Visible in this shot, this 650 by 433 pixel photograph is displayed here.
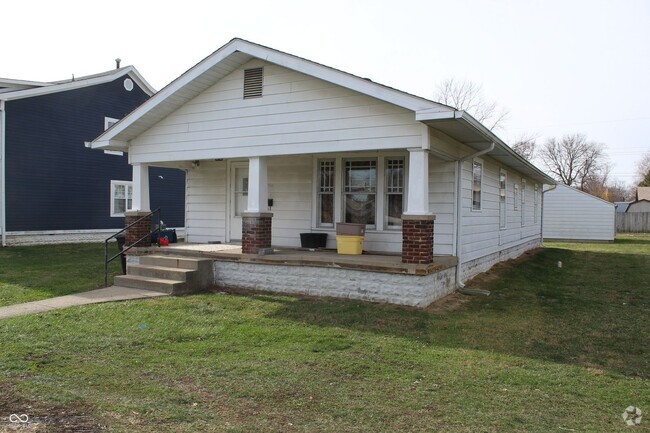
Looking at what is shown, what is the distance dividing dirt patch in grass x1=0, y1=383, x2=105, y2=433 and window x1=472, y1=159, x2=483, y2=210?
879 centimetres

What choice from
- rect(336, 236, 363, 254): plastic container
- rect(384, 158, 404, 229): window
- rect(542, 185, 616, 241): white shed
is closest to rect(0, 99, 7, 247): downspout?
rect(336, 236, 363, 254): plastic container

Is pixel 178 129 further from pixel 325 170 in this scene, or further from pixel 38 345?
pixel 38 345

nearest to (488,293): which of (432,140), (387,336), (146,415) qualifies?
(432,140)

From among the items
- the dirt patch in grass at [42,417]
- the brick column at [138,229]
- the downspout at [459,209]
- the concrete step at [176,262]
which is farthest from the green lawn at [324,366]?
the brick column at [138,229]

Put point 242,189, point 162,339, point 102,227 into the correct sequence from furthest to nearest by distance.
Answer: point 102,227 < point 242,189 < point 162,339

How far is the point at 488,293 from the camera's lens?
931 centimetres

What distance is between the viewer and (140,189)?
11320mm

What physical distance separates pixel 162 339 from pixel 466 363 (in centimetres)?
354

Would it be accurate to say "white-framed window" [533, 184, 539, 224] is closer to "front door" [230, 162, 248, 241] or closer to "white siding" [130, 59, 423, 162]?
"front door" [230, 162, 248, 241]

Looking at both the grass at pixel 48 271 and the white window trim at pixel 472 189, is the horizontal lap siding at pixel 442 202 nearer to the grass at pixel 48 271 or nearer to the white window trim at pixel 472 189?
the white window trim at pixel 472 189

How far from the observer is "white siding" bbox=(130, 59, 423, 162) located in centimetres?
834

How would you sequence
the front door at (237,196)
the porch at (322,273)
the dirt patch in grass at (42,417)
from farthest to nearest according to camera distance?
the front door at (237,196)
the porch at (322,273)
the dirt patch in grass at (42,417)

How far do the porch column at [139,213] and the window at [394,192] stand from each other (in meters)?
5.27

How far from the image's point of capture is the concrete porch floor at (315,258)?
26.0 feet
